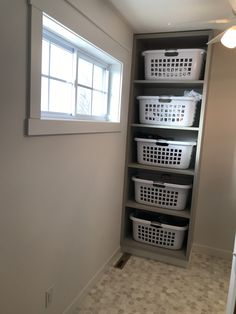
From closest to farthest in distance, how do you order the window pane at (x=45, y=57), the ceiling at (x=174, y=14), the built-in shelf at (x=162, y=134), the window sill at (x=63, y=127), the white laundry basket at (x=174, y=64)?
1. the window sill at (x=63, y=127)
2. the window pane at (x=45, y=57)
3. the ceiling at (x=174, y=14)
4. the white laundry basket at (x=174, y=64)
5. the built-in shelf at (x=162, y=134)

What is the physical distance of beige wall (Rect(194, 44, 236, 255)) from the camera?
259 centimetres

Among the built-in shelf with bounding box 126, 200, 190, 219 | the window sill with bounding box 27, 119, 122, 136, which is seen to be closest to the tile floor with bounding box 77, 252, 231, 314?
the built-in shelf with bounding box 126, 200, 190, 219

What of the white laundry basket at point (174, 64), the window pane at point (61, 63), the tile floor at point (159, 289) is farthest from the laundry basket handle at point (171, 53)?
the tile floor at point (159, 289)

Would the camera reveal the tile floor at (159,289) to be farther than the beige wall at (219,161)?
No

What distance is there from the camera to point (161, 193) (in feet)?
8.63

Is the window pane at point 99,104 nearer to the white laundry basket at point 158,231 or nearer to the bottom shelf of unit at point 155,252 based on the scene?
the white laundry basket at point 158,231

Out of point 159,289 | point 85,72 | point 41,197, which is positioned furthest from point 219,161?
point 41,197

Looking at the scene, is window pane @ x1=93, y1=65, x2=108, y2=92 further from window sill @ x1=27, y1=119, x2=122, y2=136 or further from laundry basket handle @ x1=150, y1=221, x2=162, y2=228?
laundry basket handle @ x1=150, y1=221, x2=162, y2=228

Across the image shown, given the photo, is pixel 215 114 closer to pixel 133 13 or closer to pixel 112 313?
pixel 133 13

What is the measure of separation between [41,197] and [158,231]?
1.60m

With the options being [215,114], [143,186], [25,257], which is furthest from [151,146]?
[25,257]

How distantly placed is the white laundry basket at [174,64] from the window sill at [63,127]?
0.73 meters

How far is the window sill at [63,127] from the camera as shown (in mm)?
A: 1294

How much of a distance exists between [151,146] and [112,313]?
1.48 m
